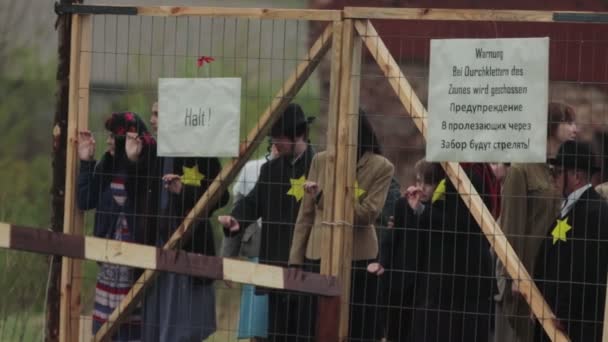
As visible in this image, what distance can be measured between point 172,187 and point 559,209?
7.12 ft

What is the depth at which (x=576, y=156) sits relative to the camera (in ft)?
29.0

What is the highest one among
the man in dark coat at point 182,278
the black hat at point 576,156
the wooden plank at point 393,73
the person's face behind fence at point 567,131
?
the wooden plank at point 393,73

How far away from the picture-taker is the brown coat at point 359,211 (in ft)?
30.3

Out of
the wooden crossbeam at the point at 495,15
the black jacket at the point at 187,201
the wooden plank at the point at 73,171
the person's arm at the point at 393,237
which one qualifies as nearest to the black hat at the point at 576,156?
the wooden crossbeam at the point at 495,15

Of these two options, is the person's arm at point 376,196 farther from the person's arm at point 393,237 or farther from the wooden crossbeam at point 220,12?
the wooden crossbeam at point 220,12

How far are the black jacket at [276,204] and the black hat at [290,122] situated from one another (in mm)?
149

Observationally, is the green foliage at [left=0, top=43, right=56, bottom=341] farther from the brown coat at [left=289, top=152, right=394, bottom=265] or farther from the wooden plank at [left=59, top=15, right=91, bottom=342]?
the brown coat at [left=289, top=152, right=394, bottom=265]

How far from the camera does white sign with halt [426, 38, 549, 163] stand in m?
8.48

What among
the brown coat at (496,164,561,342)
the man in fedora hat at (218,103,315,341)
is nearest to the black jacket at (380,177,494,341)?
the brown coat at (496,164,561,342)

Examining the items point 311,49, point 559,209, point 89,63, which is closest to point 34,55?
point 89,63

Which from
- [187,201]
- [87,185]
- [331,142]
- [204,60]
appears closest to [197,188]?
[187,201]

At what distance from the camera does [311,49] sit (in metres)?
9.23

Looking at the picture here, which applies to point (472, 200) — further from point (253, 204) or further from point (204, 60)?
point (204, 60)

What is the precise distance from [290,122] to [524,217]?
149cm
